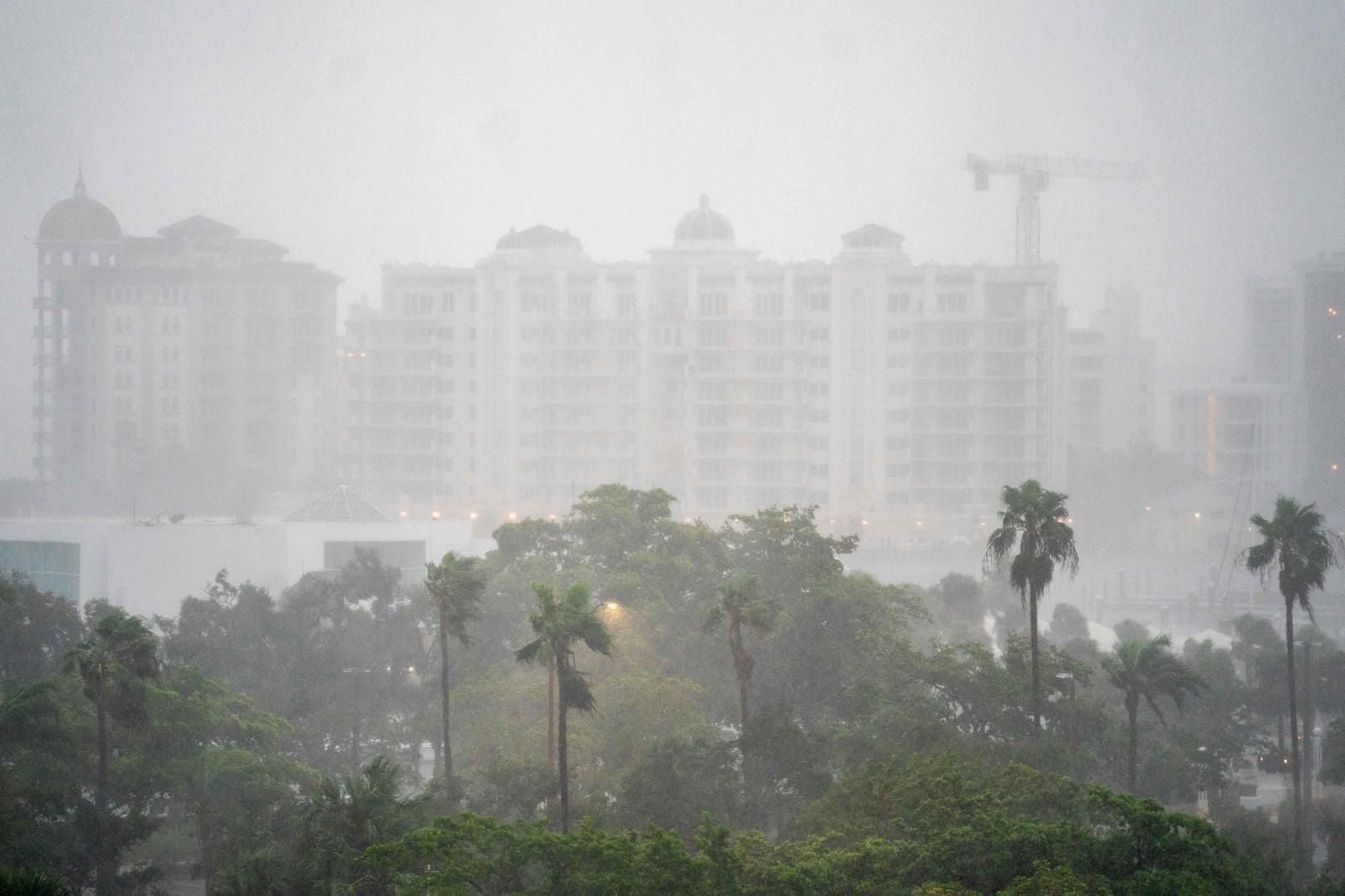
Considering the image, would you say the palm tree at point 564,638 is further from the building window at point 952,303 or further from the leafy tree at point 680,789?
the building window at point 952,303

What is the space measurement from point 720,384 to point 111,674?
133 metres

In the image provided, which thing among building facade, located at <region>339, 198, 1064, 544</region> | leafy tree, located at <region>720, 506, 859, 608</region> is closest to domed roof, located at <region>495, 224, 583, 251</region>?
building facade, located at <region>339, 198, 1064, 544</region>

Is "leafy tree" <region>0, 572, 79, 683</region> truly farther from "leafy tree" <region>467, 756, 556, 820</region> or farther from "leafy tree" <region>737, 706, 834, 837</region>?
"leafy tree" <region>737, 706, 834, 837</region>

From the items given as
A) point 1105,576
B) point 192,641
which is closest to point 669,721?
point 192,641

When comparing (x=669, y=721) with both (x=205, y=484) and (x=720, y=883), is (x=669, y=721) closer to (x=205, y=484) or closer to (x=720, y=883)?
(x=720, y=883)

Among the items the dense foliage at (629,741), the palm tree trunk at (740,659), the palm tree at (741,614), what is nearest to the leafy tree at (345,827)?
the dense foliage at (629,741)

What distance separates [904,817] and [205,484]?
549ft

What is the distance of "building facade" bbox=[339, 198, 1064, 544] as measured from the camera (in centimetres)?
17125

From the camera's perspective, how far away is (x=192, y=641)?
2724 inches

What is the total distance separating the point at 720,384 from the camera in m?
173

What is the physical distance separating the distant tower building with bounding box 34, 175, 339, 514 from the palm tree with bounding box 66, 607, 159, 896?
504ft

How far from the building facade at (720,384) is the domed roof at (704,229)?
605cm

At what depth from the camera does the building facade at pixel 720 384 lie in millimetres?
171250

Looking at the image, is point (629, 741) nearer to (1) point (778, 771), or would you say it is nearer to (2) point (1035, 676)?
(1) point (778, 771)
